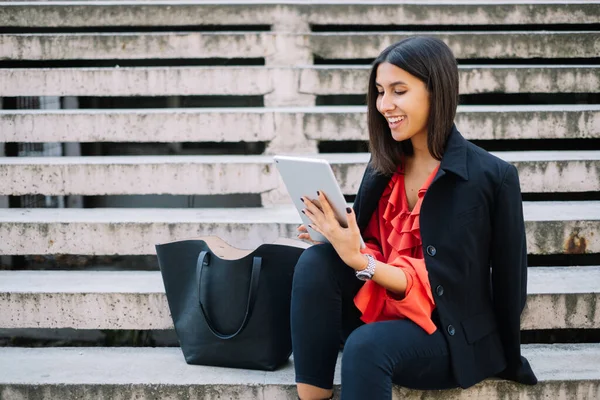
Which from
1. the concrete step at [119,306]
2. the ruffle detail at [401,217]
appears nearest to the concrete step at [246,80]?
the concrete step at [119,306]

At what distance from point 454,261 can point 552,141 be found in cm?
217

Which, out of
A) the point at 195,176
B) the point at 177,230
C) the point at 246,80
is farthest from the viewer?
the point at 246,80

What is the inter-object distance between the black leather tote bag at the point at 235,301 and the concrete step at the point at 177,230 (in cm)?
58

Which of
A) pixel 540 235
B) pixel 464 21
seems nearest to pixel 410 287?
pixel 540 235

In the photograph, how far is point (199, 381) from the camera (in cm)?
236

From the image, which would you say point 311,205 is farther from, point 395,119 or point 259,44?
point 259,44

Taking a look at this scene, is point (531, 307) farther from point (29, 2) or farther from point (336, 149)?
point (29, 2)

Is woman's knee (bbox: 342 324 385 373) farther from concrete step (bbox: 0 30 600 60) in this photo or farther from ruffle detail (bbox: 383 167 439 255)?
concrete step (bbox: 0 30 600 60)

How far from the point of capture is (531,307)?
2658 millimetres

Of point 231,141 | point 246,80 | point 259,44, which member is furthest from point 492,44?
point 231,141

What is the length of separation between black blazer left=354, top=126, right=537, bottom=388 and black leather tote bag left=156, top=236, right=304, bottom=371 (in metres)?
0.57

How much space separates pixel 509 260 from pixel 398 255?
1.13ft

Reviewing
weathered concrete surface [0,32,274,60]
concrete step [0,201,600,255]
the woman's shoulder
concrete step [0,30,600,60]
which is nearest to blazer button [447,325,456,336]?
the woman's shoulder

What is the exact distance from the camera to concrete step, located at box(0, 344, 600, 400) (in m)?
2.30
